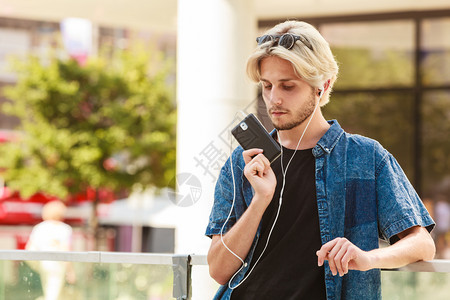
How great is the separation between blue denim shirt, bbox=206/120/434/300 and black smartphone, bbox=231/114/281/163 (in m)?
0.14

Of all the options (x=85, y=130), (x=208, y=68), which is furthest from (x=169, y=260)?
(x=85, y=130)

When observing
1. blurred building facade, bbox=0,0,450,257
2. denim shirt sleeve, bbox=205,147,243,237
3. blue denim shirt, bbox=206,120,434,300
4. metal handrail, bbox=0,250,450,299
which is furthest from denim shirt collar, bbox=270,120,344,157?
blurred building facade, bbox=0,0,450,257

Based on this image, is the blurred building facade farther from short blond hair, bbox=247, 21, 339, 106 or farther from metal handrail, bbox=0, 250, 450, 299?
short blond hair, bbox=247, 21, 339, 106

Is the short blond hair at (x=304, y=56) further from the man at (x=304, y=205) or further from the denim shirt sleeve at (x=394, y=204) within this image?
the denim shirt sleeve at (x=394, y=204)

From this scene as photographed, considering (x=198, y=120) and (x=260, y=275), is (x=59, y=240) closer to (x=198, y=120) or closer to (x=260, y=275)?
(x=198, y=120)

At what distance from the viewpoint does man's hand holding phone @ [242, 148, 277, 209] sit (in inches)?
79.0

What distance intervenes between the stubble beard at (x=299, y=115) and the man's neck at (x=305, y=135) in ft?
0.12

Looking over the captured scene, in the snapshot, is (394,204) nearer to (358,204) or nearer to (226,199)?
(358,204)

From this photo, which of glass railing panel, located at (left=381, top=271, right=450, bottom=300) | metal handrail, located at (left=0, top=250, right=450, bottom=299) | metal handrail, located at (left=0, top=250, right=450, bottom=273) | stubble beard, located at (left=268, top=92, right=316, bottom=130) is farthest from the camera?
metal handrail, located at (left=0, top=250, right=450, bottom=299)

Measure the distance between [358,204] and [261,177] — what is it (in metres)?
0.31

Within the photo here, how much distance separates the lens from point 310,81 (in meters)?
2.08

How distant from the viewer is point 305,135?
219cm

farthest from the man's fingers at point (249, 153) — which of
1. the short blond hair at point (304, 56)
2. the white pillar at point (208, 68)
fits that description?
the white pillar at point (208, 68)

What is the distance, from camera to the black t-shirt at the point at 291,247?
2051 mm
